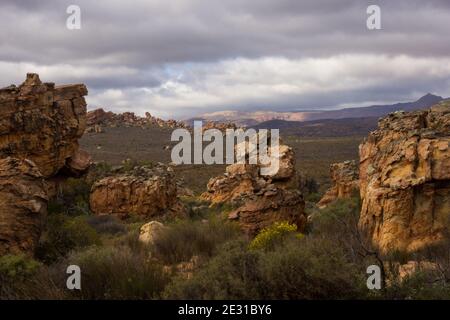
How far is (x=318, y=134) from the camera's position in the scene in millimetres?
113062

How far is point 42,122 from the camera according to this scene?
72.2ft

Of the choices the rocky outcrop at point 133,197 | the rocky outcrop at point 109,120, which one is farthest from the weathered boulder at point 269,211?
the rocky outcrop at point 109,120

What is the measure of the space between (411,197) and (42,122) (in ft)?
49.6

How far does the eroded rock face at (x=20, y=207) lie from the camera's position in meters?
10.2

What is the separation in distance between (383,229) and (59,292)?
9147 millimetres

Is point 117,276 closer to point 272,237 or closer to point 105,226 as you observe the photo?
point 272,237

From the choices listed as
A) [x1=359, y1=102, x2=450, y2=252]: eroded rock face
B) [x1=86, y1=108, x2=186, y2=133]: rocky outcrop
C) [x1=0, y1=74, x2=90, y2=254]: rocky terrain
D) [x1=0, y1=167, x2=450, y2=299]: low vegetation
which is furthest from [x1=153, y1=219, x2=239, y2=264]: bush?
[x1=86, y1=108, x2=186, y2=133]: rocky outcrop

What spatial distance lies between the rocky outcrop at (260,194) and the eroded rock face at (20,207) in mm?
6358

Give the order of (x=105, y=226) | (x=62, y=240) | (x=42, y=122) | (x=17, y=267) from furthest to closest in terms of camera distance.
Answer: (x=42, y=122) < (x=105, y=226) < (x=62, y=240) < (x=17, y=267)

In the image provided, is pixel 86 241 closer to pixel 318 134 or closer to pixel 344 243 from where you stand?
pixel 344 243

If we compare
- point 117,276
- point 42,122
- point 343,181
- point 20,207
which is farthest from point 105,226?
point 343,181

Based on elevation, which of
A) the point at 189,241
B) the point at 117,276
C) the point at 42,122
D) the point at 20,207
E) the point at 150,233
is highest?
the point at 42,122

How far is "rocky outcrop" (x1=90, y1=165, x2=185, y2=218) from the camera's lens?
80.7ft
